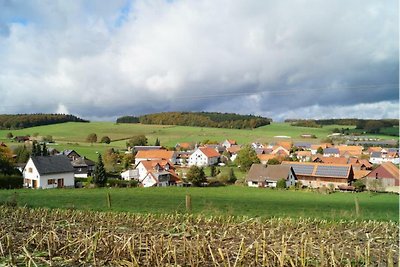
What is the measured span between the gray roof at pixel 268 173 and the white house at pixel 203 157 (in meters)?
27.1

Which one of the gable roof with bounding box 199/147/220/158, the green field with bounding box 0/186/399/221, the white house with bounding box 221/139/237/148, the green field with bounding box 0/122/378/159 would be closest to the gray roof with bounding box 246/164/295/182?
the green field with bounding box 0/186/399/221

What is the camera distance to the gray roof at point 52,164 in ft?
141

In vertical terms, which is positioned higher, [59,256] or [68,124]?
[68,124]

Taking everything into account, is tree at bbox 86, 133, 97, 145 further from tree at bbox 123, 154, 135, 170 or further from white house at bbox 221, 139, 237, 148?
white house at bbox 221, 139, 237, 148

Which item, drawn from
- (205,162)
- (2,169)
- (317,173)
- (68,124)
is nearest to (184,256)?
(2,169)

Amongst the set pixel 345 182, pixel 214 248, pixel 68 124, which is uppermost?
pixel 68 124

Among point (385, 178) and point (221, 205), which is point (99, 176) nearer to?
point (221, 205)

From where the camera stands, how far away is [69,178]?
4541cm

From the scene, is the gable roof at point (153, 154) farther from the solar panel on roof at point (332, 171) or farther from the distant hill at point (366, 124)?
the distant hill at point (366, 124)

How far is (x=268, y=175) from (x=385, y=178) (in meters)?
15.3

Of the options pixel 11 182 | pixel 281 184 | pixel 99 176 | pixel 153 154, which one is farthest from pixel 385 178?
pixel 11 182

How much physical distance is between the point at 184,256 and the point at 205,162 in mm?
69639

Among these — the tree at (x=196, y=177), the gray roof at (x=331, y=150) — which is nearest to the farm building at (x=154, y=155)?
the tree at (x=196, y=177)

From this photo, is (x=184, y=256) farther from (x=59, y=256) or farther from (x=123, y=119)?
(x=123, y=119)
